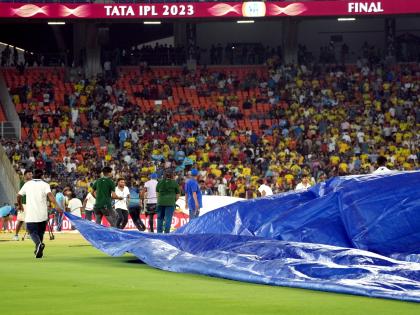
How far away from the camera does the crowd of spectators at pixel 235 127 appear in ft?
127

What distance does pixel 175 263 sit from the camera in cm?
1488

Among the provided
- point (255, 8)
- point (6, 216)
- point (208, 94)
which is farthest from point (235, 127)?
point (6, 216)

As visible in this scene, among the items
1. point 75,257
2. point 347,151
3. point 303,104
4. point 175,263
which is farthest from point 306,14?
point 175,263

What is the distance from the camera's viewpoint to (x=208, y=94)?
46.8 metres

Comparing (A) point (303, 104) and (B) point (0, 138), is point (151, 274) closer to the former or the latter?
(B) point (0, 138)

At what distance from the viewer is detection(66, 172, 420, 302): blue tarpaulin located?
500 inches

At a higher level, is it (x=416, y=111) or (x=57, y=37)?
(x=57, y=37)

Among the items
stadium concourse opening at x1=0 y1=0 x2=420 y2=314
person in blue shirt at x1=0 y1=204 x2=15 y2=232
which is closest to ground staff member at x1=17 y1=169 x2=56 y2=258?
person in blue shirt at x1=0 y1=204 x2=15 y2=232

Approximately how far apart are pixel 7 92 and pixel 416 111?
17091 mm

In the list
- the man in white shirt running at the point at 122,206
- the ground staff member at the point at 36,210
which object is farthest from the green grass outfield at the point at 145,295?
the man in white shirt running at the point at 122,206

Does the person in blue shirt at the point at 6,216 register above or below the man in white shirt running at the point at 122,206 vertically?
below

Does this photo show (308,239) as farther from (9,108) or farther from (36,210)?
(9,108)

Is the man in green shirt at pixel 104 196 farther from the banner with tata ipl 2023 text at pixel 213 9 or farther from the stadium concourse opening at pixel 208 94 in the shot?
the banner with tata ipl 2023 text at pixel 213 9

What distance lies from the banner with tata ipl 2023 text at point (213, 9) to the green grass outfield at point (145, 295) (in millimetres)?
29810
